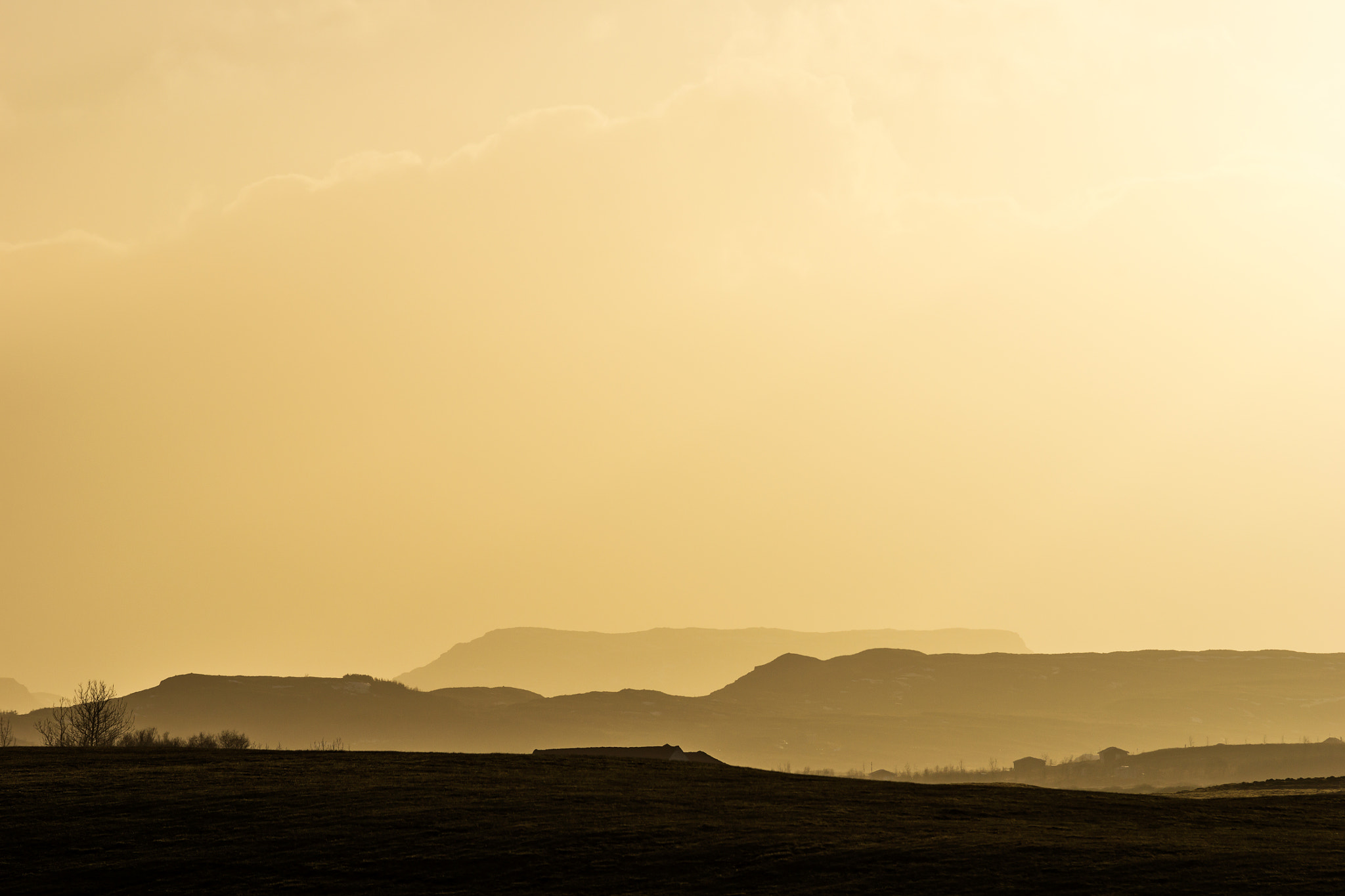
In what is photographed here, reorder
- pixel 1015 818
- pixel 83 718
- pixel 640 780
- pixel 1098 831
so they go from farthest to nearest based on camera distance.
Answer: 1. pixel 83 718
2. pixel 640 780
3. pixel 1015 818
4. pixel 1098 831

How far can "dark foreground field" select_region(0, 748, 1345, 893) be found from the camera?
3691cm

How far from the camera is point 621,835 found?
42.9 m

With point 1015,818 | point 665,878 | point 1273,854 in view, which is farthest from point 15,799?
point 1273,854

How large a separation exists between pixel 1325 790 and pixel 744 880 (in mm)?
40834

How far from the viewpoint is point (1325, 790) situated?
2450 inches

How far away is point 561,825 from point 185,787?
66.7ft

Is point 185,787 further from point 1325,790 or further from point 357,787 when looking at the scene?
point 1325,790

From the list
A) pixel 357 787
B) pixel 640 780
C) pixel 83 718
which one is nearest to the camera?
pixel 357 787

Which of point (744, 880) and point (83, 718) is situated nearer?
point (744, 880)

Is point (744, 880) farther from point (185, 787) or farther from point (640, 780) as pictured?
point (185, 787)

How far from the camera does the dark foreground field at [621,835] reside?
36906mm

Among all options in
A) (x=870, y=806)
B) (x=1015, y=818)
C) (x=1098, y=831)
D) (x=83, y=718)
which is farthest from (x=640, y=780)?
(x=83, y=718)

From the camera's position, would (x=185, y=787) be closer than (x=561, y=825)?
No

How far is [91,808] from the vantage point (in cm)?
4953
